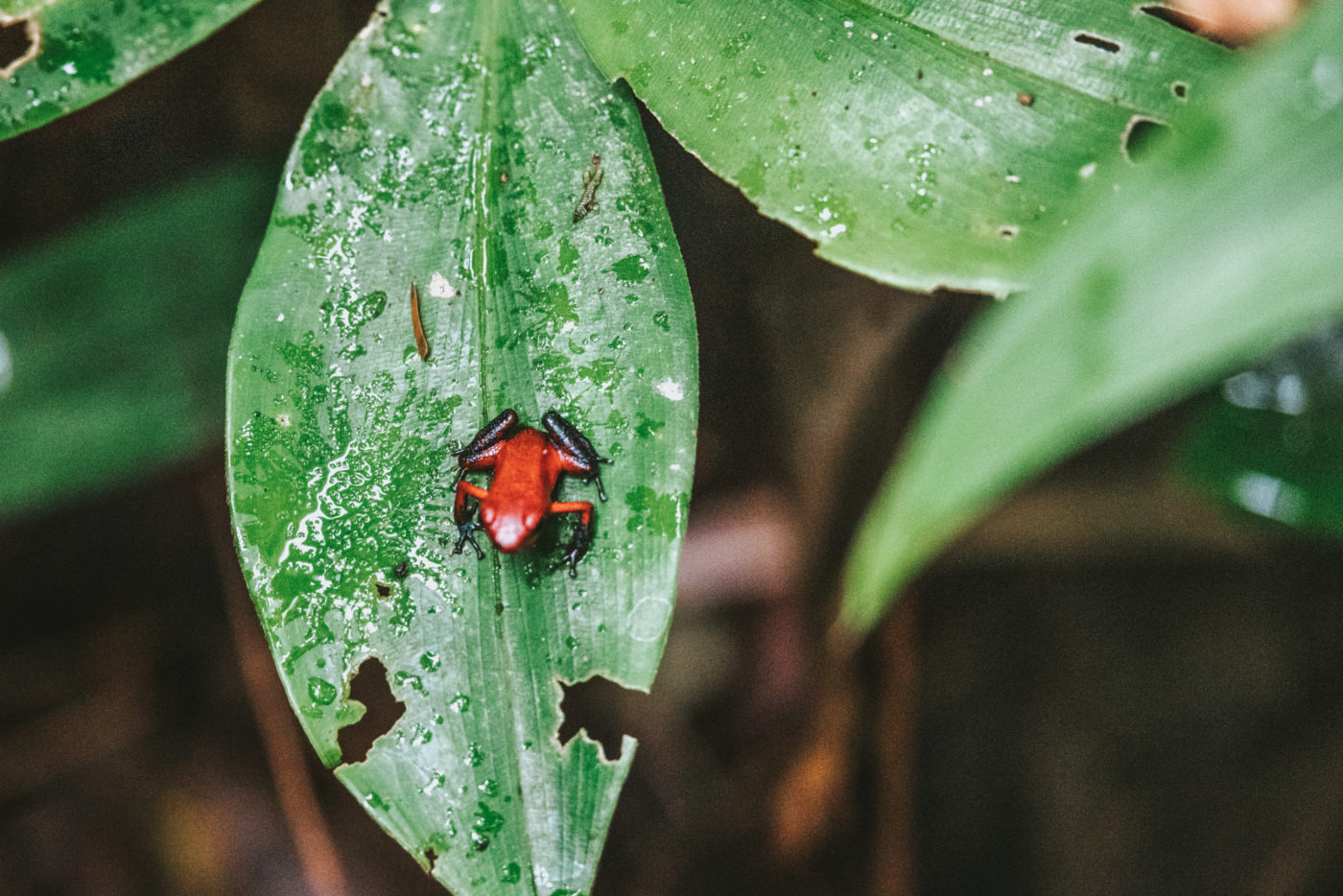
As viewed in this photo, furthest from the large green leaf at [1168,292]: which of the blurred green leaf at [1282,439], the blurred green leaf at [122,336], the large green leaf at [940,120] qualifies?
the blurred green leaf at [122,336]

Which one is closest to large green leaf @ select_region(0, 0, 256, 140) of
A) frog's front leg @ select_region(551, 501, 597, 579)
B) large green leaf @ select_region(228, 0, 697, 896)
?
large green leaf @ select_region(228, 0, 697, 896)

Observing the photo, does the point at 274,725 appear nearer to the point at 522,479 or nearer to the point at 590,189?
the point at 522,479

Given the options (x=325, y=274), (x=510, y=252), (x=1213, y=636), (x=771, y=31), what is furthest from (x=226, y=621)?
(x=1213, y=636)

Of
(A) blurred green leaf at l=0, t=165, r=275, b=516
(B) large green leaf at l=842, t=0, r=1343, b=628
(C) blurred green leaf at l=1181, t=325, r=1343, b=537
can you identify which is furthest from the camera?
(A) blurred green leaf at l=0, t=165, r=275, b=516

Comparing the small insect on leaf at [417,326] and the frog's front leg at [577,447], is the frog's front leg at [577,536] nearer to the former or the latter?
the frog's front leg at [577,447]

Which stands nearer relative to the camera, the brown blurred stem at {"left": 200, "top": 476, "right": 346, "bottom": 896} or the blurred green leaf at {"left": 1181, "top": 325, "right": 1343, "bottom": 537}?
the blurred green leaf at {"left": 1181, "top": 325, "right": 1343, "bottom": 537}

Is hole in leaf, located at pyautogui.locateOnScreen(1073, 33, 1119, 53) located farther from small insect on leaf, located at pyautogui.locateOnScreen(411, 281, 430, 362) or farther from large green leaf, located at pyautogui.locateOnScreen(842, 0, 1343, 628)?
small insect on leaf, located at pyautogui.locateOnScreen(411, 281, 430, 362)
